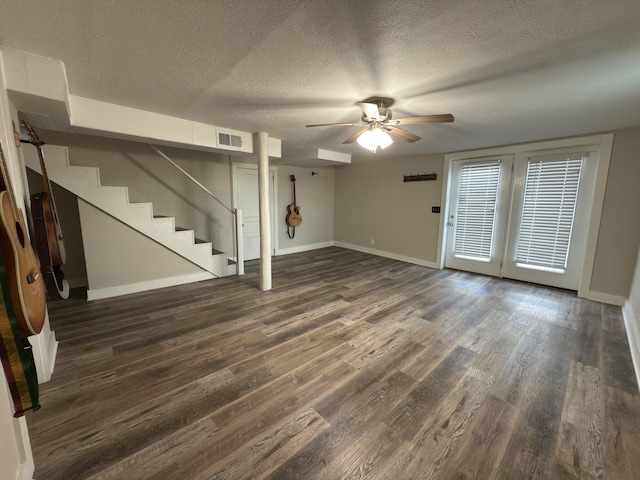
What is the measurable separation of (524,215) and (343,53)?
3967 mm

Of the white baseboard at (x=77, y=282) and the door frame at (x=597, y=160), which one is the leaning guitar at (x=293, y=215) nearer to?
the white baseboard at (x=77, y=282)

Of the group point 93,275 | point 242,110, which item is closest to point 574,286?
point 242,110

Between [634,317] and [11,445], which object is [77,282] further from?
[634,317]

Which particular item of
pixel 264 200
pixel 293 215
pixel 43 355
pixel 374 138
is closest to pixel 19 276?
pixel 43 355

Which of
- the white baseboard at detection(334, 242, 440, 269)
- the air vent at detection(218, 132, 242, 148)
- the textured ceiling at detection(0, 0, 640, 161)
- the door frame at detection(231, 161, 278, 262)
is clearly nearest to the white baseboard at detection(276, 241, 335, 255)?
the door frame at detection(231, 161, 278, 262)

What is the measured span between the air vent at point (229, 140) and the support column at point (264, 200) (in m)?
0.24

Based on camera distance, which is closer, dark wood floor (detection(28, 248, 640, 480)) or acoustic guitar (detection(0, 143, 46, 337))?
acoustic guitar (detection(0, 143, 46, 337))

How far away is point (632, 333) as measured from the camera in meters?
2.49

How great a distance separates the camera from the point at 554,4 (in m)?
1.20

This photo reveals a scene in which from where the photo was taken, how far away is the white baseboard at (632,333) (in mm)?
2100

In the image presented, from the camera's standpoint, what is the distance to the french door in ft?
11.9

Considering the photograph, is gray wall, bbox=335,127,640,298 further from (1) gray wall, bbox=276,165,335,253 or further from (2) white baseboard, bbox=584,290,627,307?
(1) gray wall, bbox=276,165,335,253

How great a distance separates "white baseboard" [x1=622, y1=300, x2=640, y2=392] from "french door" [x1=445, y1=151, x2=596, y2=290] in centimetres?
75

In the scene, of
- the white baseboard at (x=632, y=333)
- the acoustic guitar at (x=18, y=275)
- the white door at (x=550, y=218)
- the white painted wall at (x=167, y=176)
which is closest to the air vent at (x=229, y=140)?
the white painted wall at (x=167, y=176)
